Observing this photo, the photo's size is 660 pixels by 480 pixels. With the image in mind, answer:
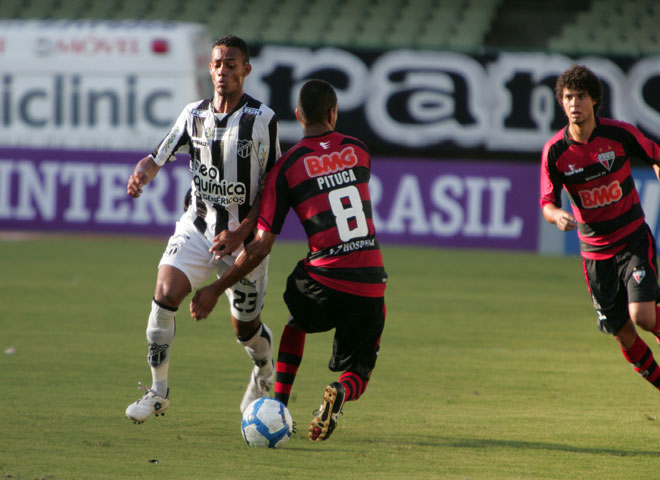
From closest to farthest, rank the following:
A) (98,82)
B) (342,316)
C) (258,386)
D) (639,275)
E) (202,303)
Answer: (202,303)
(342,316)
(639,275)
(258,386)
(98,82)

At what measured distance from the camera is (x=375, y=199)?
15391 mm

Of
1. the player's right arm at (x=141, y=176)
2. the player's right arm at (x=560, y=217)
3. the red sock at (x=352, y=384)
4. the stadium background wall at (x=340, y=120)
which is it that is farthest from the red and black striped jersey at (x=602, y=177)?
the stadium background wall at (x=340, y=120)

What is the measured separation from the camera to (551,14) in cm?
2072

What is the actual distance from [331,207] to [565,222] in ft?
4.29

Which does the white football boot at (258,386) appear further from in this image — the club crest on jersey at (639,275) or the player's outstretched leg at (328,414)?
→ the club crest on jersey at (639,275)

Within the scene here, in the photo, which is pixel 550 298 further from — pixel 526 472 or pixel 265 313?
pixel 526 472

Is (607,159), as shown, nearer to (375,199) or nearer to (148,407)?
(148,407)

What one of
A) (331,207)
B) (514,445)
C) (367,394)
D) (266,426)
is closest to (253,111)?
(331,207)

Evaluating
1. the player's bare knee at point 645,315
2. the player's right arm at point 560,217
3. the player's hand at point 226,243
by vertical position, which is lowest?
the player's bare knee at point 645,315

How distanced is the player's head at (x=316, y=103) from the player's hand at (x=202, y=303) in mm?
1026

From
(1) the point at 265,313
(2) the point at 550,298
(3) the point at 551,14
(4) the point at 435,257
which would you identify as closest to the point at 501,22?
(3) the point at 551,14

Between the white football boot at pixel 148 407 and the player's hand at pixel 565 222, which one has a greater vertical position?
the player's hand at pixel 565 222

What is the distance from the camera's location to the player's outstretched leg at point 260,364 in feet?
20.2

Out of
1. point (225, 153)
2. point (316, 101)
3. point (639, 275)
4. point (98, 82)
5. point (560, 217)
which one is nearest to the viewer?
point (316, 101)
